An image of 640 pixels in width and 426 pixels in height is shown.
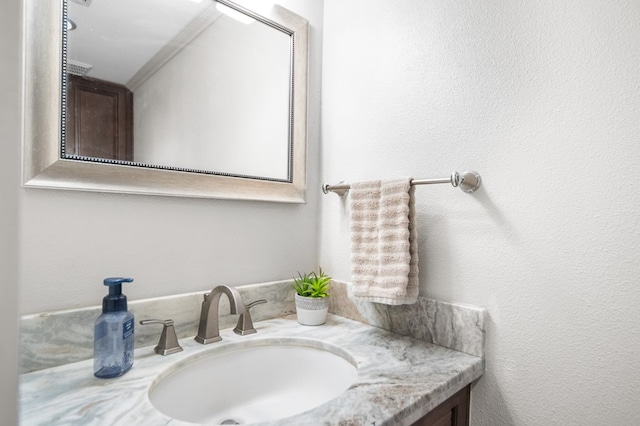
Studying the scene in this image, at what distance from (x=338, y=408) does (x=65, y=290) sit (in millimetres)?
658

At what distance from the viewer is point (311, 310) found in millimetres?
1113

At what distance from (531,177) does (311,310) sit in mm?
707

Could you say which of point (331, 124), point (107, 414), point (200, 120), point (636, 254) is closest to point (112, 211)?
point (200, 120)

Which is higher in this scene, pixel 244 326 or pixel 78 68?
pixel 78 68

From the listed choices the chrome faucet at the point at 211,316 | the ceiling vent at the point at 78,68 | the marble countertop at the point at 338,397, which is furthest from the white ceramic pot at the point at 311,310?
Answer: the ceiling vent at the point at 78,68

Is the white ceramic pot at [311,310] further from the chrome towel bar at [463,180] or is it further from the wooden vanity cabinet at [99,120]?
the wooden vanity cabinet at [99,120]

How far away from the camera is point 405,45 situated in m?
1.07

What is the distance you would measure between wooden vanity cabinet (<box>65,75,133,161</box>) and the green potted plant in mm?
628

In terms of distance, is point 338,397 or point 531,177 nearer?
point 338,397

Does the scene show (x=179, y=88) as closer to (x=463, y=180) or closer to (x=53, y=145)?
(x=53, y=145)

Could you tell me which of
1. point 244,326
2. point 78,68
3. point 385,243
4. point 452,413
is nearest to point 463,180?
point 385,243

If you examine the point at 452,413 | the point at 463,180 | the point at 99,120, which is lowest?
the point at 452,413

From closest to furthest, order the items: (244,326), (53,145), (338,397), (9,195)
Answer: (9,195) < (338,397) < (53,145) < (244,326)

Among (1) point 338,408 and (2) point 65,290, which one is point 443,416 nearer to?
(1) point 338,408
